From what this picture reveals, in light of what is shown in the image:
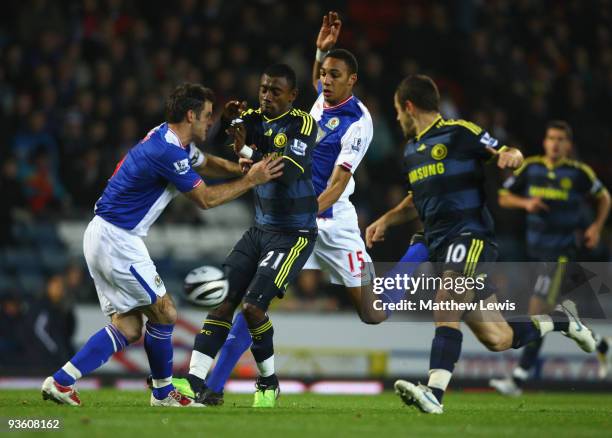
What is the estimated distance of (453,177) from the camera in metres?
8.12

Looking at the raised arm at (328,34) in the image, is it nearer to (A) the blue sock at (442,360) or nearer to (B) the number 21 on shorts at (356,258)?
(B) the number 21 on shorts at (356,258)

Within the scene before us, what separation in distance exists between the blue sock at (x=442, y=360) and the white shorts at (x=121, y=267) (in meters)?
1.98

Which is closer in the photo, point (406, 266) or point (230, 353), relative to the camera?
point (230, 353)

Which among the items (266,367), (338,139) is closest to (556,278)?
(338,139)

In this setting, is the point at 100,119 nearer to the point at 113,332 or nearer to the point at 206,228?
the point at 206,228

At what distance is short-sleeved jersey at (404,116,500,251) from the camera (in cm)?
809

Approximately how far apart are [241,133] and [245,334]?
157cm

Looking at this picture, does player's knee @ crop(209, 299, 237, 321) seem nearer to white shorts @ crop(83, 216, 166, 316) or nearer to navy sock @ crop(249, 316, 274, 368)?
navy sock @ crop(249, 316, 274, 368)

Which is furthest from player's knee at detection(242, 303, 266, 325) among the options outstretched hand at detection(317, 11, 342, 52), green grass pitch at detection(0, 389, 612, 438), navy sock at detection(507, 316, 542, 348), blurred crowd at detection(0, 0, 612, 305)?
blurred crowd at detection(0, 0, 612, 305)

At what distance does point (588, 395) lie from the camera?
12781 mm

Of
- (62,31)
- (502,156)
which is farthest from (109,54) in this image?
(502,156)

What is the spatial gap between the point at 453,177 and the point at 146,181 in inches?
87.9

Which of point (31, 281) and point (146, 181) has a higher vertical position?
point (146, 181)

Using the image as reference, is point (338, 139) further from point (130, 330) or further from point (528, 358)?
point (528, 358)
